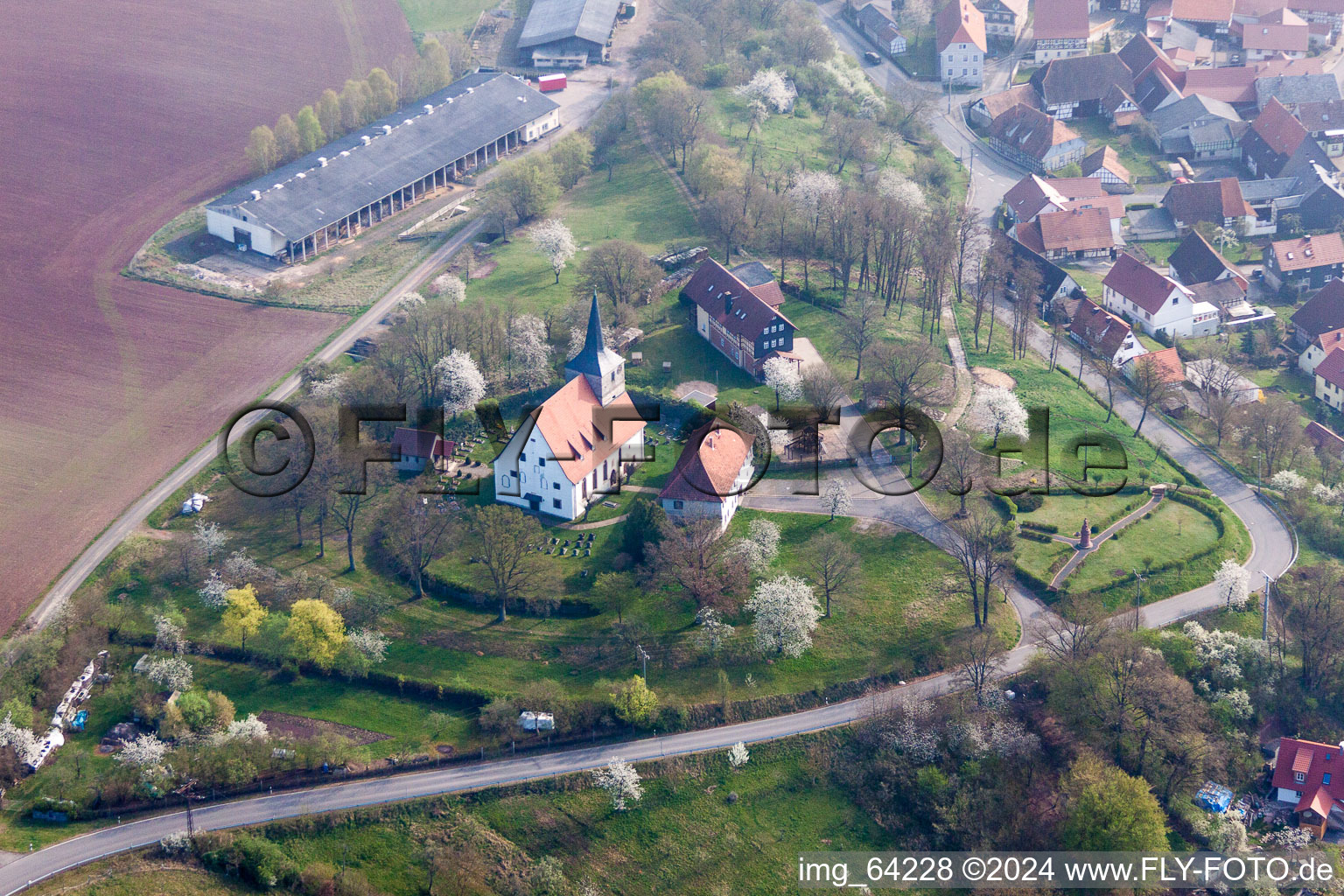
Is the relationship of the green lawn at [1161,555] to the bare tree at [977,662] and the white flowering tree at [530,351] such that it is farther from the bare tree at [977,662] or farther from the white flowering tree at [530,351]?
the white flowering tree at [530,351]

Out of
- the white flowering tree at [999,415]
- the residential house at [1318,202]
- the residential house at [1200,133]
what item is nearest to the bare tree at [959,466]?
the white flowering tree at [999,415]

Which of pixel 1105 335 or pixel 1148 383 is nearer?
pixel 1148 383

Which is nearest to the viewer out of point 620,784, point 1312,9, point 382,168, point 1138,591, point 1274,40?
point 620,784

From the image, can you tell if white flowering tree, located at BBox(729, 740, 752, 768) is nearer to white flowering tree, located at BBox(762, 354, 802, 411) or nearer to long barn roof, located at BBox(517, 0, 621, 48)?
white flowering tree, located at BBox(762, 354, 802, 411)

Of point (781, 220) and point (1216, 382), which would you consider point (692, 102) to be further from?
point (1216, 382)

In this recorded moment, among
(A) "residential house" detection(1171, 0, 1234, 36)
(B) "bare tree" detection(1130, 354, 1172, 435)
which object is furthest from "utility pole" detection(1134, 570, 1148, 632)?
(A) "residential house" detection(1171, 0, 1234, 36)

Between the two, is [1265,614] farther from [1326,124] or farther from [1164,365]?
[1326,124]

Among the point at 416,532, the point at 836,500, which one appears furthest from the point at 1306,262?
the point at 416,532
